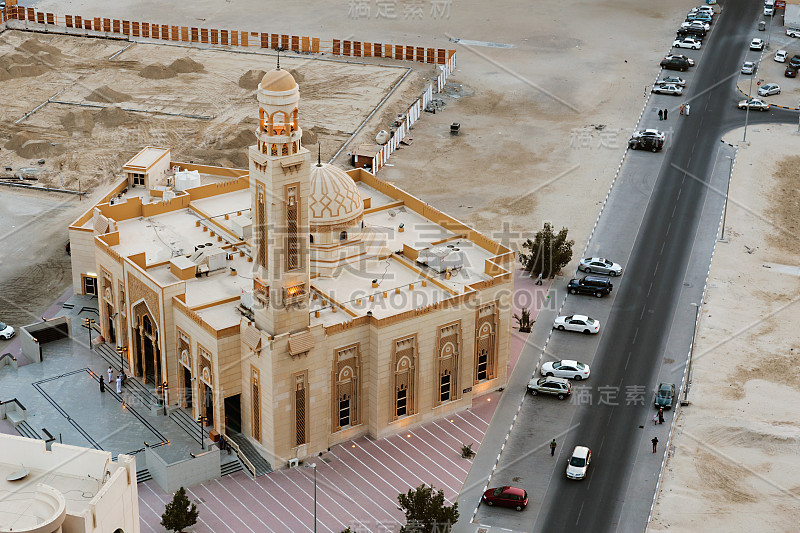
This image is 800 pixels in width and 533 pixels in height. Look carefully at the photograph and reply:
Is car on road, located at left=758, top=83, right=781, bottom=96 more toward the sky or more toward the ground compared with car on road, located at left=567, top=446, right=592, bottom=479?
more toward the sky

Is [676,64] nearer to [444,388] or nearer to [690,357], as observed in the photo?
[690,357]

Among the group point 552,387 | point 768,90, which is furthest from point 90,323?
point 768,90

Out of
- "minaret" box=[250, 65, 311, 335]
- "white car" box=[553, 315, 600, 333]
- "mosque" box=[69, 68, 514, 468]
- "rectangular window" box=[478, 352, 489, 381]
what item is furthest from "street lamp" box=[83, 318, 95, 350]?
"white car" box=[553, 315, 600, 333]

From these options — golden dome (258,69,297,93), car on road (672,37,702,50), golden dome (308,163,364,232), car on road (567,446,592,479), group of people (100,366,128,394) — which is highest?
golden dome (258,69,297,93)

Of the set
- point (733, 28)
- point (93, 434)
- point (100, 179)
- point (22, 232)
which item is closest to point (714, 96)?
point (733, 28)

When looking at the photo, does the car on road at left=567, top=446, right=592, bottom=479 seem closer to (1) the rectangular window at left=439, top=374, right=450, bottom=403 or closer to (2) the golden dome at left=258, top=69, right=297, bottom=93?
(1) the rectangular window at left=439, top=374, right=450, bottom=403

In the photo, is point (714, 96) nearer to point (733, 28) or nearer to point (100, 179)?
point (733, 28)

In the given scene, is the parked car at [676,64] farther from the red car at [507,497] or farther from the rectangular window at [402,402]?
the red car at [507,497]

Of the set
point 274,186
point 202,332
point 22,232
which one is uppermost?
point 274,186
